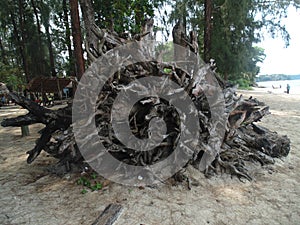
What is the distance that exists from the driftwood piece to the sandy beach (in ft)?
0.20

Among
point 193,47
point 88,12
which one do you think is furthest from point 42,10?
point 193,47

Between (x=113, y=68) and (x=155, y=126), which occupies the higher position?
(x=113, y=68)

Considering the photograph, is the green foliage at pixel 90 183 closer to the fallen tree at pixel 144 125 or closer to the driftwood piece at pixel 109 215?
the fallen tree at pixel 144 125

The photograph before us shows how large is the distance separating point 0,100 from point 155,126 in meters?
17.1

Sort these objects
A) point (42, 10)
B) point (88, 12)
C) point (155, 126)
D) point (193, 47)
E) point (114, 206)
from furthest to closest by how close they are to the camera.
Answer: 1. point (42, 10)
2. point (88, 12)
3. point (193, 47)
4. point (155, 126)
5. point (114, 206)

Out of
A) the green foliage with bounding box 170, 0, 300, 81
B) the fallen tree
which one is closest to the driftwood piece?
the fallen tree

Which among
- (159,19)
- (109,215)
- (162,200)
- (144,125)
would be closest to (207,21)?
(159,19)

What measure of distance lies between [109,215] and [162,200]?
0.69m

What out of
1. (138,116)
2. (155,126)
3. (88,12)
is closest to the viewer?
(155,126)

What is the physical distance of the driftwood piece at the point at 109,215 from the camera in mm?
2227

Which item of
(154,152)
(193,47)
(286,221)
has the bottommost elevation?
(286,221)

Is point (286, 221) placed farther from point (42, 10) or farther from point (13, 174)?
point (42, 10)

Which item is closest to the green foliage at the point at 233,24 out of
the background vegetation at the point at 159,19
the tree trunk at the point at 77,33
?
the background vegetation at the point at 159,19

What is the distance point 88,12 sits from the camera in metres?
6.60
